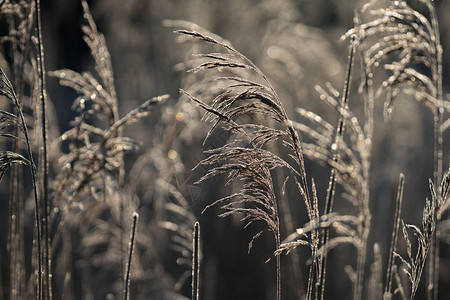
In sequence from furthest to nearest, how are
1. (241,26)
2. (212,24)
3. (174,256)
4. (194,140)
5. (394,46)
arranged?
(212,24) → (241,26) → (174,256) → (194,140) → (394,46)

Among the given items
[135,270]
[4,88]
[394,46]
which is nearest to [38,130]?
[4,88]

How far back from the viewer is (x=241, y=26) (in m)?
6.75

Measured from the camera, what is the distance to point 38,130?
278 cm

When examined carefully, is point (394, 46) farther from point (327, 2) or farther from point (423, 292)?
point (327, 2)

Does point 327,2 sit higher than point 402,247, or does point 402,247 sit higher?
point 327,2

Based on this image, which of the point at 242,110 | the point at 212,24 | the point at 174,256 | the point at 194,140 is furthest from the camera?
the point at 212,24

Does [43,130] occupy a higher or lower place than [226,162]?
lower

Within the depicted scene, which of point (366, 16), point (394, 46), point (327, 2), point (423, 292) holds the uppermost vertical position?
point (327, 2)

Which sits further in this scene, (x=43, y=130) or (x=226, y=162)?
(x=226, y=162)

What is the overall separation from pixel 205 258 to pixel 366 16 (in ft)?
15.3

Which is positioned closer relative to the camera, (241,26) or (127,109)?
(127,109)

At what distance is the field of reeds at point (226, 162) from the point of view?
186cm

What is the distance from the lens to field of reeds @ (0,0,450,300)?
73.1 inches

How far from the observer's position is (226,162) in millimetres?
4367
